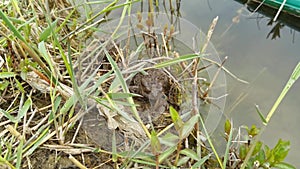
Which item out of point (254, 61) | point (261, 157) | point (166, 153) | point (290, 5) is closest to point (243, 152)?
point (261, 157)

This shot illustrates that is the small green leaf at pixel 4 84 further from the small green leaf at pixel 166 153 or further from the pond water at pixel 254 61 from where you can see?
the pond water at pixel 254 61

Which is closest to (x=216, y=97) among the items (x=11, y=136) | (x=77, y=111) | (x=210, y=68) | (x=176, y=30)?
(x=210, y=68)

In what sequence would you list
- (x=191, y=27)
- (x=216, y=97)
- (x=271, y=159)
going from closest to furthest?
(x=271, y=159) < (x=216, y=97) < (x=191, y=27)

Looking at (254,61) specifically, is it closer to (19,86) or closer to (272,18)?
(272,18)

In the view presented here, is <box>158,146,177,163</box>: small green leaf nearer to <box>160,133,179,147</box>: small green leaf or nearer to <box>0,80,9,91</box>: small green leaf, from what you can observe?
<box>160,133,179,147</box>: small green leaf

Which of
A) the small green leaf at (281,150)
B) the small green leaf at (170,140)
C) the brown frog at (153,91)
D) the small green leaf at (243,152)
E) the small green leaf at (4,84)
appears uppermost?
the small green leaf at (4,84)

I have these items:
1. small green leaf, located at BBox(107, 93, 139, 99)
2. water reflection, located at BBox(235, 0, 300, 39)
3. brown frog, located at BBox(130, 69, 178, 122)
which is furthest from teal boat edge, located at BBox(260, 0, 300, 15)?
small green leaf, located at BBox(107, 93, 139, 99)

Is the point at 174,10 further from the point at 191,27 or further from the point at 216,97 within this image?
the point at 216,97

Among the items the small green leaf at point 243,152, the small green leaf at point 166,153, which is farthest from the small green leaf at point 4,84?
the small green leaf at point 243,152
